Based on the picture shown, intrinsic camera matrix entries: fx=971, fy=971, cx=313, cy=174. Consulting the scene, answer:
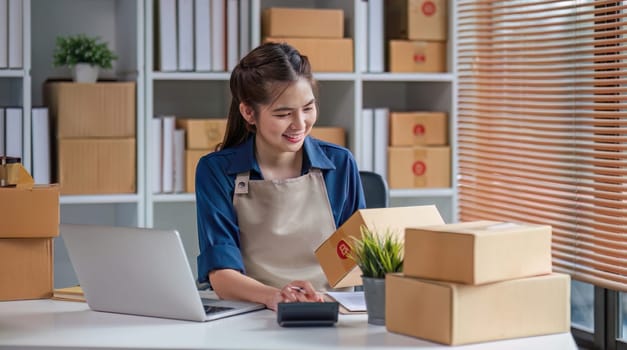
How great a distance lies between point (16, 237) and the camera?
2.28 metres

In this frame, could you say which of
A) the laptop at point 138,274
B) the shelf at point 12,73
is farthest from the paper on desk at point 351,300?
the shelf at point 12,73

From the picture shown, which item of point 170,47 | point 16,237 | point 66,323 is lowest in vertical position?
point 66,323

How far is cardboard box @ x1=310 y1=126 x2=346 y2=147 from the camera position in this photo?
366cm

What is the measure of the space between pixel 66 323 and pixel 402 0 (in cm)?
221

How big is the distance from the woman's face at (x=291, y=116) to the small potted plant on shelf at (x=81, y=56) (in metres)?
1.22

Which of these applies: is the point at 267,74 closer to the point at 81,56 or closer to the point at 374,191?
the point at 374,191

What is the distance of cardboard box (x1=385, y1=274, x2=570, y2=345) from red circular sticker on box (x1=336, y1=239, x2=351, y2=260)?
0.22 meters

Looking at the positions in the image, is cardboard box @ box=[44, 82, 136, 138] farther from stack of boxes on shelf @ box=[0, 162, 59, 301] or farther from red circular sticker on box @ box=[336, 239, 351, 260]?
red circular sticker on box @ box=[336, 239, 351, 260]

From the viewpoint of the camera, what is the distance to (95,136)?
11.2ft

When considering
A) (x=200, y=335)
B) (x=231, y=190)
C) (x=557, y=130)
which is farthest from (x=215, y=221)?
(x=557, y=130)

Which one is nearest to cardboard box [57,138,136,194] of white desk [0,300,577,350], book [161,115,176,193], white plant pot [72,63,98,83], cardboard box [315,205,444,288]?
book [161,115,176,193]

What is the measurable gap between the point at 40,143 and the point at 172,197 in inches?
19.7

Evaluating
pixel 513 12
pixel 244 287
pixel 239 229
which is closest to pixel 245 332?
pixel 244 287

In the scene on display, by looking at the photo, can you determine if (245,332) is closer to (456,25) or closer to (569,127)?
(569,127)
